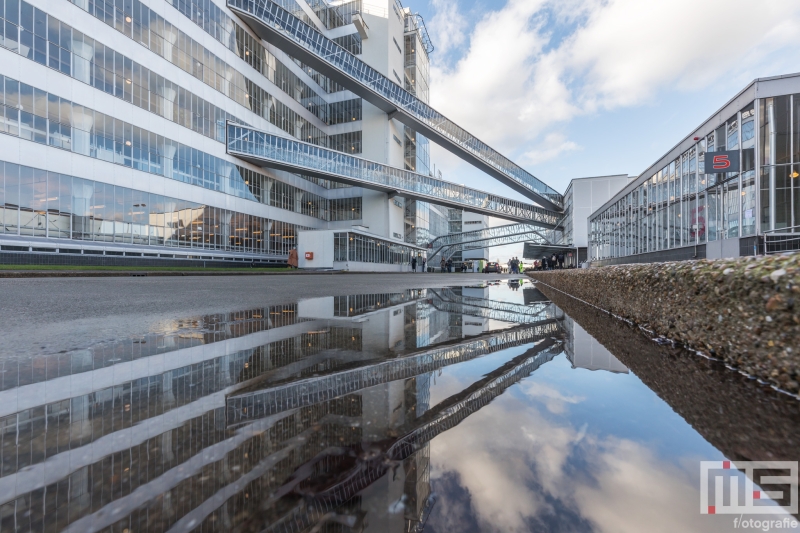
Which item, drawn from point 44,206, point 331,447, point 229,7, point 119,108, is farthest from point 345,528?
point 229,7

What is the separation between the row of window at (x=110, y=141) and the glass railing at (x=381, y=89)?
1511 centimetres

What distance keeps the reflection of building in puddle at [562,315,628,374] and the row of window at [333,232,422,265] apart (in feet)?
A: 112

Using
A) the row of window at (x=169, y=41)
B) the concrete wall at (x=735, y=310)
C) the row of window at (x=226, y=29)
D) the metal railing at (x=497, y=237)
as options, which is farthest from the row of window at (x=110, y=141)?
the metal railing at (x=497, y=237)

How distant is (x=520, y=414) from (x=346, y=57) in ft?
156

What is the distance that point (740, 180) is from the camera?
37.3 ft

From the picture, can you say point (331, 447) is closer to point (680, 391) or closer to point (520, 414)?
point (520, 414)

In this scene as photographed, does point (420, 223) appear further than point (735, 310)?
Yes

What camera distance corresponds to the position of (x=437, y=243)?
82.2 meters

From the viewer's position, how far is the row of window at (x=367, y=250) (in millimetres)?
37688

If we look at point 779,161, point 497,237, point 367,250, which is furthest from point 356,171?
point 497,237

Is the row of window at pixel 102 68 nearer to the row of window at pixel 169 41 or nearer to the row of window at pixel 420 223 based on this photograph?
the row of window at pixel 169 41

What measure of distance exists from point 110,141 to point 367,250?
24.9 meters

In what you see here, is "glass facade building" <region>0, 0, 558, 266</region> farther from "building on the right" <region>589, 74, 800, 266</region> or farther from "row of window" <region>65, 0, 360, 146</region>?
"building on the right" <region>589, 74, 800, 266</region>

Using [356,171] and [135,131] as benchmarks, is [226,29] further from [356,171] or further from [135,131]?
[356,171]
